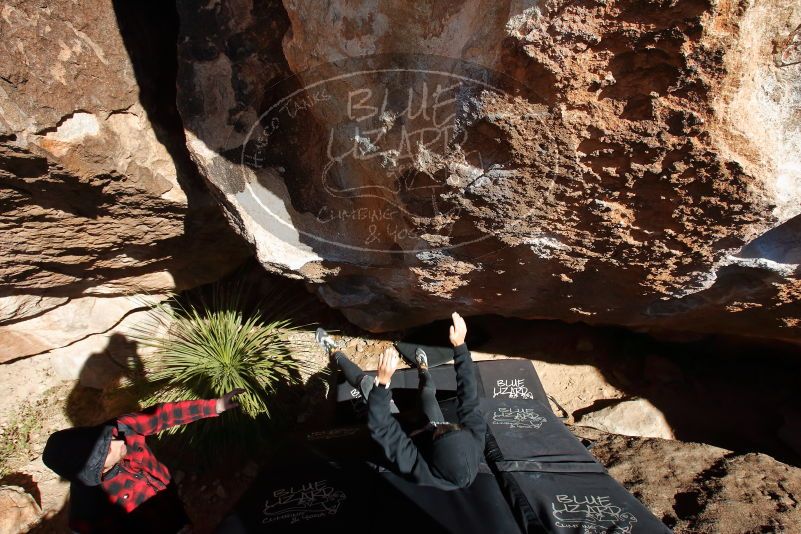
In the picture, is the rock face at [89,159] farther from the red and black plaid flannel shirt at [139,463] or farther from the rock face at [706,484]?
the rock face at [706,484]

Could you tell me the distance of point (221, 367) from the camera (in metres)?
3.20

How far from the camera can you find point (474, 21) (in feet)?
4.59

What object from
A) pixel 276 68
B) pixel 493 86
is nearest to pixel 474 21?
pixel 493 86

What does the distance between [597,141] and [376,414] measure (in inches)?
57.2

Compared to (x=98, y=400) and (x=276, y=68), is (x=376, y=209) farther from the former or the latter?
(x=98, y=400)

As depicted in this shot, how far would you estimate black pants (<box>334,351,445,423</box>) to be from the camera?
8.43ft

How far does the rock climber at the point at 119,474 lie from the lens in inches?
71.1

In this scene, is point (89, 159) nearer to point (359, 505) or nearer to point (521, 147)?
point (521, 147)

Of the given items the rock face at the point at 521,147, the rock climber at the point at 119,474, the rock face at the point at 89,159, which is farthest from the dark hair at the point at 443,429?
the rock face at the point at 89,159

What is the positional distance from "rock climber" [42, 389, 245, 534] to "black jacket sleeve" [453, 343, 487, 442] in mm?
1424
